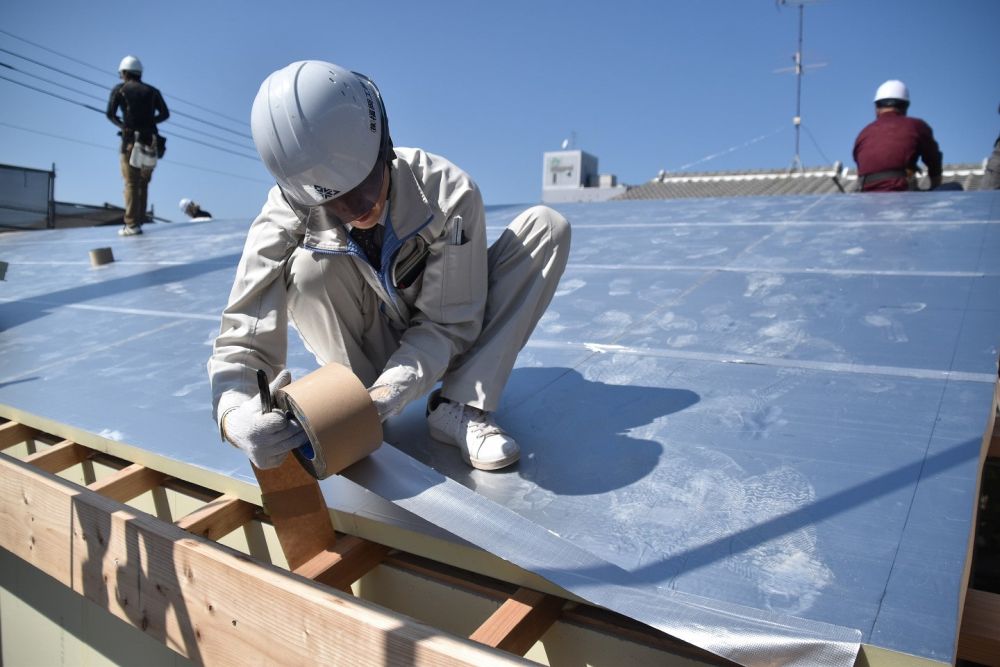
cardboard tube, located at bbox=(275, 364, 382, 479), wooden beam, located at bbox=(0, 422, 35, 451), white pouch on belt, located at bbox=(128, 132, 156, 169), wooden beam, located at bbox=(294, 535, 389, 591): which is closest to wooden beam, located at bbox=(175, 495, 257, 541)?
wooden beam, located at bbox=(294, 535, 389, 591)

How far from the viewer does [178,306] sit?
142 inches

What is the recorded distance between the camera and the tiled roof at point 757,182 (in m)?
9.72

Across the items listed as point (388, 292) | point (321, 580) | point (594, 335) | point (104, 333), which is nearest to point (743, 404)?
point (594, 335)

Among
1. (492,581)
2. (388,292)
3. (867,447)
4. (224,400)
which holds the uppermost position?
(388,292)

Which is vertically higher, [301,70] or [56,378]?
[301,70]

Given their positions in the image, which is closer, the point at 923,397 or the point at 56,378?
the point at 923,397

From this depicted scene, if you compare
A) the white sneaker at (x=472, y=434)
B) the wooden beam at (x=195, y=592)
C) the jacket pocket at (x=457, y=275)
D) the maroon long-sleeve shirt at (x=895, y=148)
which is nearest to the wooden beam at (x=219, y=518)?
the wooden beam at (x=195, y=592)

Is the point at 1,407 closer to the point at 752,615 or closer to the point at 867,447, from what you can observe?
the point at 752,615

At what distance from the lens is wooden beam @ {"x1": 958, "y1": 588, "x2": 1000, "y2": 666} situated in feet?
3.49

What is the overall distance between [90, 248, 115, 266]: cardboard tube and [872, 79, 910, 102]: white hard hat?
592 cm

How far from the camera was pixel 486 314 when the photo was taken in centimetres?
174

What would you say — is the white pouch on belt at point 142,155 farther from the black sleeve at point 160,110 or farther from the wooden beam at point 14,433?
the wooden beam at point 14,433

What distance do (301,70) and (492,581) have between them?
1073 millimetres

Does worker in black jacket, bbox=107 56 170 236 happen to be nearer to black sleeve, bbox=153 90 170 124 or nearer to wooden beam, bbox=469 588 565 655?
black sleeve, bbox=153 90 170 124
